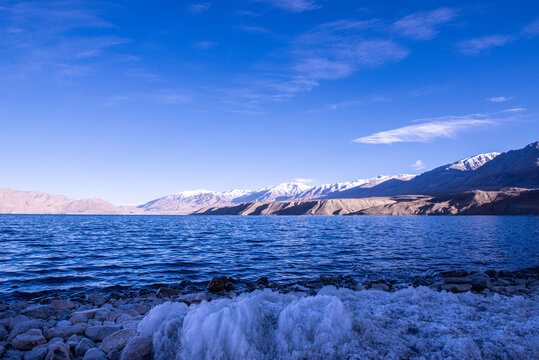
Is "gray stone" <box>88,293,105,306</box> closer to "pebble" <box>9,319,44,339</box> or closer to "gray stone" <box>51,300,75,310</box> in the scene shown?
"gray stone" <box>51,300,75,310</box>

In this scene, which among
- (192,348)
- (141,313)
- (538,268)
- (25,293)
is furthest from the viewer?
(538,268)

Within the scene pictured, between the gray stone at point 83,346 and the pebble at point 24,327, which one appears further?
the pebble at point 24,327

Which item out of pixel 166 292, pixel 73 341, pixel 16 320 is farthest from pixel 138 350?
pixel 166 292

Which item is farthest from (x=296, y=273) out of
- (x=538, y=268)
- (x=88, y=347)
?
(x=538, y=268)

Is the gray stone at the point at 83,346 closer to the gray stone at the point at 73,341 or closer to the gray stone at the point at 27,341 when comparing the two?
the gray stone at the point at 73,341

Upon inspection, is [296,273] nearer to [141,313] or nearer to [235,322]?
[141,313]

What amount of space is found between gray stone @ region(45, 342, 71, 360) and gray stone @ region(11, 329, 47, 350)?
133 centimetres

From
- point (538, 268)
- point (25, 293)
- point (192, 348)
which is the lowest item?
point (538, 268)

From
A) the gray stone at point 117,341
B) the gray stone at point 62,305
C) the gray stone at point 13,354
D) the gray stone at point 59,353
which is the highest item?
the gray stone at point 59,353

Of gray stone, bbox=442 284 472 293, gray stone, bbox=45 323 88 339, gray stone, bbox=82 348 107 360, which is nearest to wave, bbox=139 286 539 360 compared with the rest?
gray stone, bbox=82 348 107 360

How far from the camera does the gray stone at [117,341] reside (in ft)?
22.1

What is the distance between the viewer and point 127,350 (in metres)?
6.19

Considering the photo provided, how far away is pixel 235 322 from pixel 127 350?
2.18m

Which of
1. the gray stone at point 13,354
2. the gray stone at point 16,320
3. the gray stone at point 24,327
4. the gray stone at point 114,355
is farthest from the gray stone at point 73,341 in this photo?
the gray stone at point 16,320
